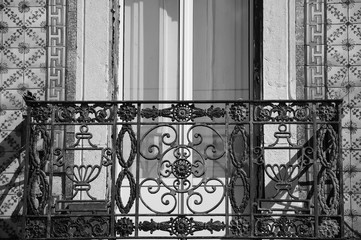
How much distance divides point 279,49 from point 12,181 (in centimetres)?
262

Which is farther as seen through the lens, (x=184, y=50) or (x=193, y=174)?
(x=184, y=50)

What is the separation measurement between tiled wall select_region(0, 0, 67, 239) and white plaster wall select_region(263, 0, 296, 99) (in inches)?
71.5

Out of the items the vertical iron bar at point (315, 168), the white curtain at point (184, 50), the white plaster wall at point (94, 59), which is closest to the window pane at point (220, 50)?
the white curtain at point (184, 50)

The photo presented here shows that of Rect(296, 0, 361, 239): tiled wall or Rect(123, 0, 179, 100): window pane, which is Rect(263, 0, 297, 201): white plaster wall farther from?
Rect(123, 0, 179, 100): window pane

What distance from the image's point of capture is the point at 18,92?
9.16 meters

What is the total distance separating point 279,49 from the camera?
906 centimetres

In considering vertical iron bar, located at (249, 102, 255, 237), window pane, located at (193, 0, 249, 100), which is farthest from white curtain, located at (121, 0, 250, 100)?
vertical iron bar, located at (249, 102, 255, 237)

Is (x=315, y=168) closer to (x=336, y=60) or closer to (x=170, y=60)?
(x=336, y=60)

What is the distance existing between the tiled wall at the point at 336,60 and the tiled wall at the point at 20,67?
2153mm

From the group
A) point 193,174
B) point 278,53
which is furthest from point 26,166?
point 278,53

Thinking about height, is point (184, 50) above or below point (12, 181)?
above

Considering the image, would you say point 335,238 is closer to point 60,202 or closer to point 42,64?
point 60,202

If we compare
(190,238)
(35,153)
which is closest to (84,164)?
(35,153)

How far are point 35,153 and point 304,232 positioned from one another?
2.28 meters
